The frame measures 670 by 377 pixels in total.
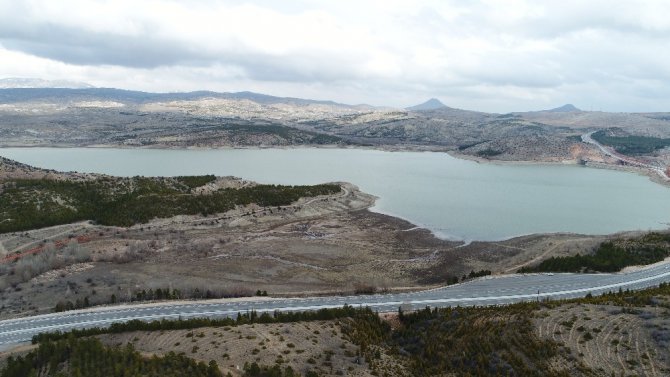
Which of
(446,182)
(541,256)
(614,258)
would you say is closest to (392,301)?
(541,256)

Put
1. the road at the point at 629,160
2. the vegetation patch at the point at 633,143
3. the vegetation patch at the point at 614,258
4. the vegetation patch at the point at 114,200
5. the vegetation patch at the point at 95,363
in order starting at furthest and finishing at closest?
the vegetation patch at the point at 633,143, the road at the point at 629,160, the vegetation patch at the point at 114,200, the vegetation patch at the point at 614,258, the vegetation patch at the point at 95,363

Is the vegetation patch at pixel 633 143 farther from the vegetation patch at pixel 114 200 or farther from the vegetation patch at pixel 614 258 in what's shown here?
the vegetation patch at pixel 114 200

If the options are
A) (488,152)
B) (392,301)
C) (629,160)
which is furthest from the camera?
(488,152)

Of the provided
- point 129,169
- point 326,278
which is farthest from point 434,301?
point 129,169

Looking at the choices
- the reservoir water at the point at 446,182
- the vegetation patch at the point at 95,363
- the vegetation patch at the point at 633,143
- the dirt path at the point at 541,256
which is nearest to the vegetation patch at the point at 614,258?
the dirt path at the point at 541,256

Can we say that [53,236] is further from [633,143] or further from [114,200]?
[633,143]
